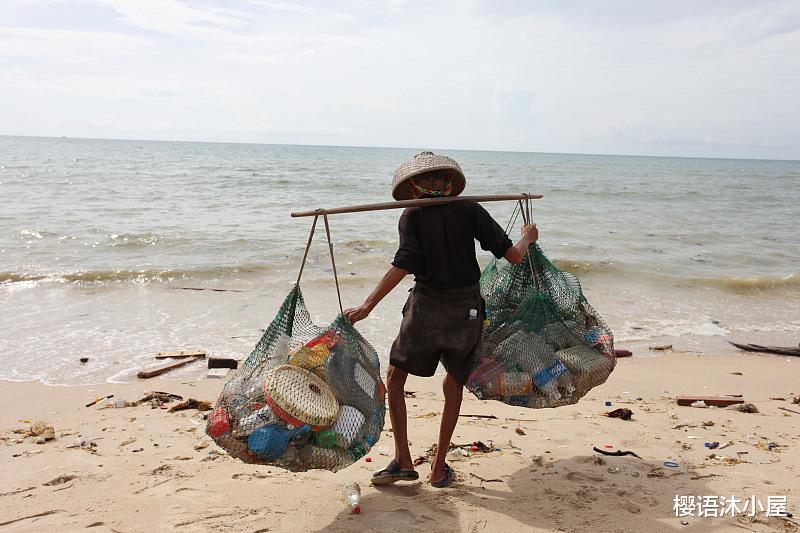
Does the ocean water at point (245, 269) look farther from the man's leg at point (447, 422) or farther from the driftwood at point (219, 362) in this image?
the man's leg at point (447, 422)

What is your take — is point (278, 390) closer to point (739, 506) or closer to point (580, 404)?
point (739, 506)

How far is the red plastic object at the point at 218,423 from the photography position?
8.90ft

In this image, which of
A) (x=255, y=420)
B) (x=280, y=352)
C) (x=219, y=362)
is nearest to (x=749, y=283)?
(x=219, y=362)

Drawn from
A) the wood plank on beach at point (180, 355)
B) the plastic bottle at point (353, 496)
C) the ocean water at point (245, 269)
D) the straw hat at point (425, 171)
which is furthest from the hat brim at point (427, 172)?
the wood plank on beach at point (180, 355)

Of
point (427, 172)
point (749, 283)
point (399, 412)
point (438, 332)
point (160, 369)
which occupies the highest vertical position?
point (427, 172)

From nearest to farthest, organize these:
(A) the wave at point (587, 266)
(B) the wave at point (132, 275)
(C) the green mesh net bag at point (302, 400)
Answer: (C) the green mesh net bag at point (302, 400) < (B) the wave at point (132, 275) < (A) the wave at point (587, 266)

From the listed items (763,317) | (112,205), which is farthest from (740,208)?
(112,205)

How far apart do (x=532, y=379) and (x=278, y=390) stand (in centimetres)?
132

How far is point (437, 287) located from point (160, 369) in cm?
335

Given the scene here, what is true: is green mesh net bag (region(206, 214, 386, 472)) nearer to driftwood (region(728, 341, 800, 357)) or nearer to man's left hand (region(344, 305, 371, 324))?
man's left hand (region(344, 305, 371, 324))

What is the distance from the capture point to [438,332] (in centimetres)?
303

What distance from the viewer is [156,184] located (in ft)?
77.2

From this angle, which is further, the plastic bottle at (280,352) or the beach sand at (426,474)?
A: the plastic bottle at (280,352)

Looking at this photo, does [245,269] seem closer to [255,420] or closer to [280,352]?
[280,352]
